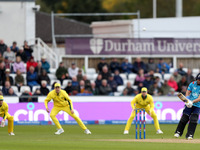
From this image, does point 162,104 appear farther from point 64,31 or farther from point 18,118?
point 64,31

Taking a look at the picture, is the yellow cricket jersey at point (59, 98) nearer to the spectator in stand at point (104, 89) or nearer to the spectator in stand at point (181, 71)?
the spectator in stand at point (104, 89)

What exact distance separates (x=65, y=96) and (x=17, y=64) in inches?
367

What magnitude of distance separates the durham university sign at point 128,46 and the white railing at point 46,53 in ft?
2.65

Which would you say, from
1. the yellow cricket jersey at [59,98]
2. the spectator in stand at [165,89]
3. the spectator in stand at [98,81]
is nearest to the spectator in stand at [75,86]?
the spectator in stand at [98,81]

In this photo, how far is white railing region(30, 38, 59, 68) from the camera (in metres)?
33.0

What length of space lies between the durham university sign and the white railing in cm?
81

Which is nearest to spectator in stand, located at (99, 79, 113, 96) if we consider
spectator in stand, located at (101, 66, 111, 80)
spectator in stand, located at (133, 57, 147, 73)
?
spectator in stand, located at (101, 66, 111, 80)

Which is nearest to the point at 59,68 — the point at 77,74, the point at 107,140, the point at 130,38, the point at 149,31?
the point at 77,74

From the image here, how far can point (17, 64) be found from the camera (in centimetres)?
2984

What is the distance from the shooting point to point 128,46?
108 ft

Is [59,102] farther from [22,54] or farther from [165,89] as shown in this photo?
[22,54]

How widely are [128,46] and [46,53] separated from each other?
14.4 ft

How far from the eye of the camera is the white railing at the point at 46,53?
3299cm

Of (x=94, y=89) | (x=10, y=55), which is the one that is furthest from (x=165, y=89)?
(x=10, y=55)
